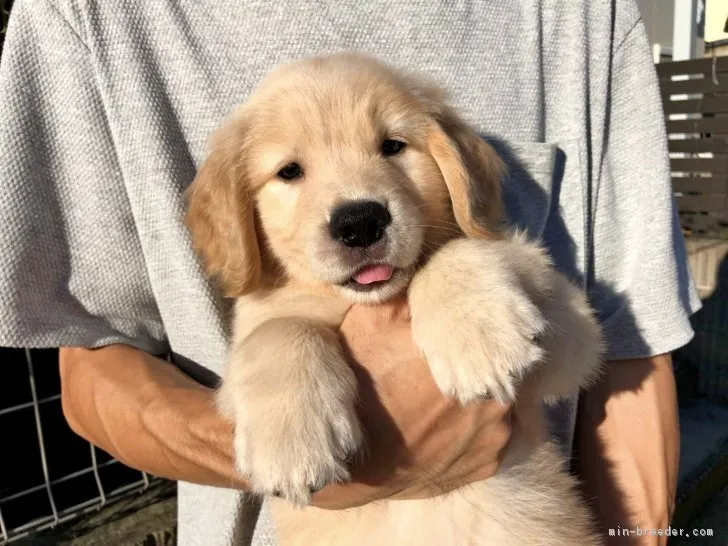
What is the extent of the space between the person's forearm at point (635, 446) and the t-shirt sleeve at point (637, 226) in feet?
0.35

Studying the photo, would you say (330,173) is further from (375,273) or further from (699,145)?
(699,145)

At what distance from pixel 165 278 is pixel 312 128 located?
24.6 inches

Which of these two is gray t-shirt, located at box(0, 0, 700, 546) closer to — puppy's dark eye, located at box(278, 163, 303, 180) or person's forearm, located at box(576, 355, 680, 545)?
person's forearm, located at box(576, 355, 680, 545)

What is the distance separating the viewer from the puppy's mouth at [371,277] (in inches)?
67.5

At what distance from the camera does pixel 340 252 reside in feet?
5.53

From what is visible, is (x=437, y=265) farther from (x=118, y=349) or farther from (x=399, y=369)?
(x=118, y=349)

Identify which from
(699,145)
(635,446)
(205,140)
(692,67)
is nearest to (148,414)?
(205,140)

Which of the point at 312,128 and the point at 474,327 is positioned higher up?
the point at 312,128

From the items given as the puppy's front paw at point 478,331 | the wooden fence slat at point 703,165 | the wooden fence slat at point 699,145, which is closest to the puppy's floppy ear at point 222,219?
the puppy's front paw at point 478,331

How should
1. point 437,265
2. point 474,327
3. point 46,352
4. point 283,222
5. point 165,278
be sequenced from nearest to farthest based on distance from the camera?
1. point 474,327
2. point 437,265
3. point 165,278
4. point 283,222
5. point 46,352

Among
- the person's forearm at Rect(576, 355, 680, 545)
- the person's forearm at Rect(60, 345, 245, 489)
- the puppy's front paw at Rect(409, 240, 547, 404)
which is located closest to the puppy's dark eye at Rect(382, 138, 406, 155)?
the puppy's front paw at Rect(409, 240, 547, 404)

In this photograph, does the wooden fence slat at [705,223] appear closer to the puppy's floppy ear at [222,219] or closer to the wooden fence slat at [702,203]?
the wooden fence slat at [702,203]

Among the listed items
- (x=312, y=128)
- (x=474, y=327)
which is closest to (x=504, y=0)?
(x=312, y=128)

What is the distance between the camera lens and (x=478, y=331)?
1.42 m
